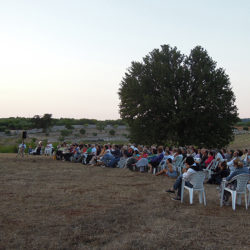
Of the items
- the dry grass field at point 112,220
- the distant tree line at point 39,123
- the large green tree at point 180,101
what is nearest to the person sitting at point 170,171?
the dry grass field at point 112,220

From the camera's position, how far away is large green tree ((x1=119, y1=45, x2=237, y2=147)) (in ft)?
82.4

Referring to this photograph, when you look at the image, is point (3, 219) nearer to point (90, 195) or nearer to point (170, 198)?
point (90, 195)

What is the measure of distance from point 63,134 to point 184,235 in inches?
2230

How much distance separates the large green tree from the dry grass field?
16670 millimetres

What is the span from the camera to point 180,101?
24328 mm

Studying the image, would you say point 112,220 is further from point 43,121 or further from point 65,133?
point 65,133

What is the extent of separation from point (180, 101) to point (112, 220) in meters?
19.6

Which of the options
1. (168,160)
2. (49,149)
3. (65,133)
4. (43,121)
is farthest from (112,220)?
(65,133)

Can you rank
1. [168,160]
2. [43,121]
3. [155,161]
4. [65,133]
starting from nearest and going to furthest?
1. [168,160]
2. [155,161]
3. [43,121]
4. [65,133]

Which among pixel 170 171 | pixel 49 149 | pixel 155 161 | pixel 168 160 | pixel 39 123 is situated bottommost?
pixel 49 149

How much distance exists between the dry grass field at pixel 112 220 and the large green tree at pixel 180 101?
54.7 feet

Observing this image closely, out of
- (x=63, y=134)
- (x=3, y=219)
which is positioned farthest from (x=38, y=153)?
(x=63, y=134)

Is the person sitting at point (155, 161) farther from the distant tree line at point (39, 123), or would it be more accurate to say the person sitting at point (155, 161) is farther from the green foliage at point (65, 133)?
the green foliage at point (65, 133)

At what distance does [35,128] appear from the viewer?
6284 centimetres
